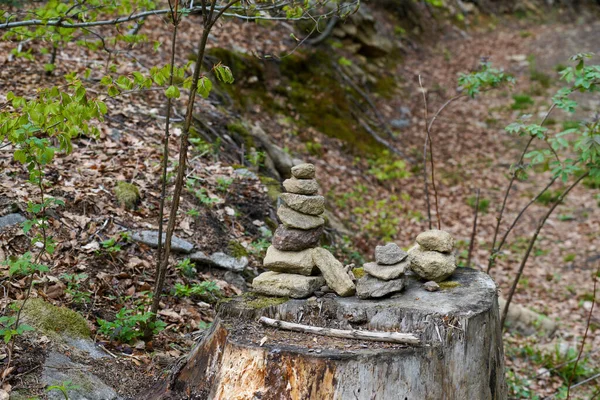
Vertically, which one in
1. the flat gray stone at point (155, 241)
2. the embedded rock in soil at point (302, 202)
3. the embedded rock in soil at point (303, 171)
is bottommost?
the flat gray stone at point (155, 241)

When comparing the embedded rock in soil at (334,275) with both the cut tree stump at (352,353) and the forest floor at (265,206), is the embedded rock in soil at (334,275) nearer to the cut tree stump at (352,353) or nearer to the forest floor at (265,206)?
the cut tree stump at (352,353)

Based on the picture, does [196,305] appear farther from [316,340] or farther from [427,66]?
[427,66]

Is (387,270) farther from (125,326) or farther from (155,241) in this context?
(155,241)

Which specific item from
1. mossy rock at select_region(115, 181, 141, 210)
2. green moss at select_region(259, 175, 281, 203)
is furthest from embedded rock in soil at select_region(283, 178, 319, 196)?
green moss at select_region(259, 175, 281, 203)

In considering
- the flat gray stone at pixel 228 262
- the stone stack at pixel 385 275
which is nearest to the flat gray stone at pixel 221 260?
the flat gray stone at pixel 228 262

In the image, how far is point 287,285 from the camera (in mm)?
3232

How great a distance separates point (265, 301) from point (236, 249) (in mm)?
1922

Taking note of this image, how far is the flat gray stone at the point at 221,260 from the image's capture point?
478 cm

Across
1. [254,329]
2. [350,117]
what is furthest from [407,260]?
[350,117]

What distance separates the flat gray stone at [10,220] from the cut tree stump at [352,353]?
6.09ft

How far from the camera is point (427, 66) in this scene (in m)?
14.7

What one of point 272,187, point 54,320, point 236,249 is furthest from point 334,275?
point 272,187

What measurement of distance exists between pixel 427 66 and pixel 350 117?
4.99 m

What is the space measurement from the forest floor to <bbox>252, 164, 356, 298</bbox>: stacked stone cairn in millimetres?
972
